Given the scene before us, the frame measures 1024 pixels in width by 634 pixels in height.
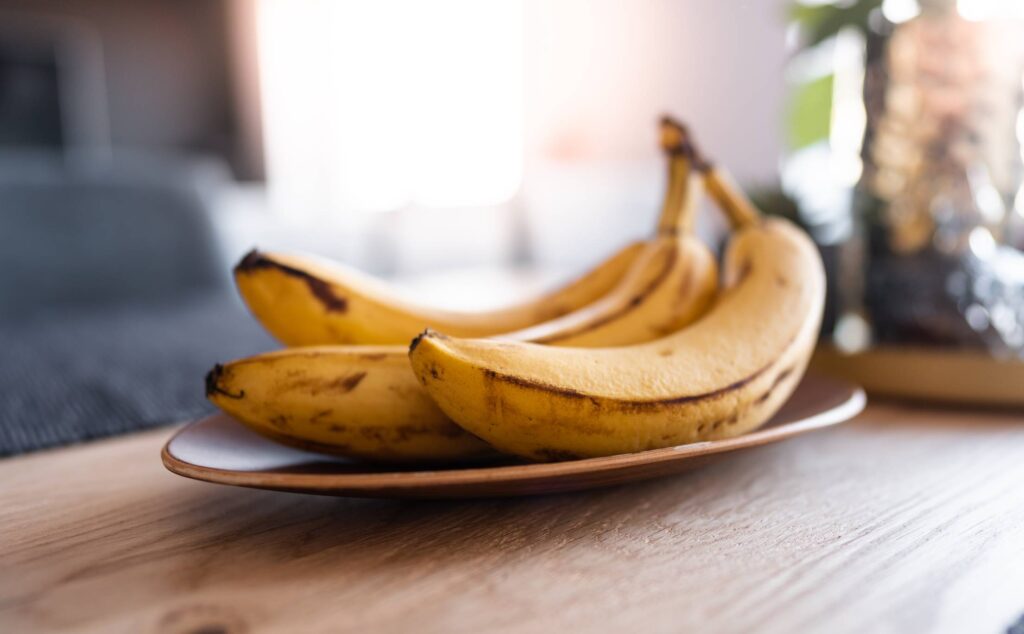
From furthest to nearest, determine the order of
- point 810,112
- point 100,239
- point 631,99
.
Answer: point 631,99 < point 100,239 < point 810,112

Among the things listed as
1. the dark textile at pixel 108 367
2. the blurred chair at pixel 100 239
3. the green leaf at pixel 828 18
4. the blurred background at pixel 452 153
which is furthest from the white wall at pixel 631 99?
the green leaf at pixel 828 18

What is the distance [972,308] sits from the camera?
600 millimetres

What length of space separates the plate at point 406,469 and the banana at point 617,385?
2 centimetres

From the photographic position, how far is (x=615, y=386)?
35cm

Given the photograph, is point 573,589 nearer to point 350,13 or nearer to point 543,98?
point 543,98

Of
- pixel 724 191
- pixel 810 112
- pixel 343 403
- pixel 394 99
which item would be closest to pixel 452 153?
pixel 394 99

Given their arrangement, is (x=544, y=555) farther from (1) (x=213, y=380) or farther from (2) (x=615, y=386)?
(1) (x=213, y=380)

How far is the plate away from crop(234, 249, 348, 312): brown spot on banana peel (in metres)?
0.09

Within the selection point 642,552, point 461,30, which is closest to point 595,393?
point 642,552

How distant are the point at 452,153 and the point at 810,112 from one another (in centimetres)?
384

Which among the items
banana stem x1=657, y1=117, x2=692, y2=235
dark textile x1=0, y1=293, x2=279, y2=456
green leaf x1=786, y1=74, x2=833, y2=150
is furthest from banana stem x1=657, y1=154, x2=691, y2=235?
dark textile x1=0, y1=293, x2=279, y2=456

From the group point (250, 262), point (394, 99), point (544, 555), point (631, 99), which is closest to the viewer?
point (544, 555)

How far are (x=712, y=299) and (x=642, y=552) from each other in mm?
234

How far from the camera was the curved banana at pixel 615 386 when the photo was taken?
33 cm
